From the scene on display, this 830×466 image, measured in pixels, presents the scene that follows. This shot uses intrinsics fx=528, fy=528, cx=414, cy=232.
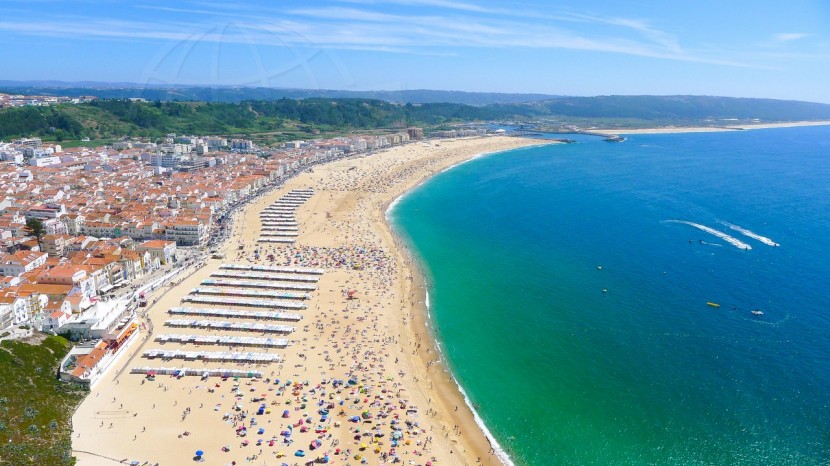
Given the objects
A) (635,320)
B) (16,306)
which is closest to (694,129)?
(635,320)

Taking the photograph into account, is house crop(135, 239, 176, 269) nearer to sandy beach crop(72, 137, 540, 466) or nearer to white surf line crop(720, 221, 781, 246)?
sandy beach crop(72, 137, 540, 466)

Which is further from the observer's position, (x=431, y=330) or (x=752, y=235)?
(x=752, y=235)

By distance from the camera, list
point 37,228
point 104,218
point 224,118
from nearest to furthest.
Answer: point 37,228 → point 104,218 → point 224,118

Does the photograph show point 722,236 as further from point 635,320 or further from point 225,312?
point 225,312

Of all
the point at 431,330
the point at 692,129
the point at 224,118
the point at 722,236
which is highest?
the point at 692,129

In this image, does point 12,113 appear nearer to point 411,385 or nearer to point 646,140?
point 411,385

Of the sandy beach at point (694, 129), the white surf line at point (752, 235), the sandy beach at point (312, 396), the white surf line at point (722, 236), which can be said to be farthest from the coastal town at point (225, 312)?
the sandy beach at point (694, 129)

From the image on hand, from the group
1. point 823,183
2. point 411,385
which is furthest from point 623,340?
point 823,183

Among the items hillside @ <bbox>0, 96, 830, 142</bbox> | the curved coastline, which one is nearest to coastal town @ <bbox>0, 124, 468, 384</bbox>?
hillside @ <bbox>0, 96, 830, 142</bbox>
